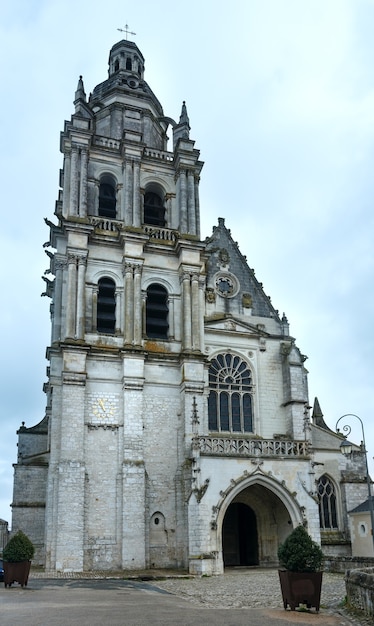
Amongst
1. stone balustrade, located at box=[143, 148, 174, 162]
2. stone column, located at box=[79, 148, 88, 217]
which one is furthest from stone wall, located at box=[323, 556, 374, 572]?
stone balustrade, located at box=[143, 148, 174, 162]

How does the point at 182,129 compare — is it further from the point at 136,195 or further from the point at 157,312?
the point at 157,312

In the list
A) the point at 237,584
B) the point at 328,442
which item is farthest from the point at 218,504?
the point at 328,442

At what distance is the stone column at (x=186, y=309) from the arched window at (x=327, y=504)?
9.32m

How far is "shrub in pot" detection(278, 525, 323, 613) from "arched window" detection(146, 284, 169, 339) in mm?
16929

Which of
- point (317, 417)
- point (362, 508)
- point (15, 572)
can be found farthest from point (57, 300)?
point (317, 417)

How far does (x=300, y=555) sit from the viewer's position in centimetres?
1202

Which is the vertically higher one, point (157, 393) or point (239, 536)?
point (157, 393)

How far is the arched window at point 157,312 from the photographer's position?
28562 mm

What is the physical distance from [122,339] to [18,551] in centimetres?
1183

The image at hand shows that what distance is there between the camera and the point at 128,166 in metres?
30.1

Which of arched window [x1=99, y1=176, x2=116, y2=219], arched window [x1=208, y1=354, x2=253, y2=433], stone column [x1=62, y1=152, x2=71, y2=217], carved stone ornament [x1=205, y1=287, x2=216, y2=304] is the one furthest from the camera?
arched window [x1=99, y1=176, x2=116, y2=219]

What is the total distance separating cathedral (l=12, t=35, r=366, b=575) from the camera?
23.9m

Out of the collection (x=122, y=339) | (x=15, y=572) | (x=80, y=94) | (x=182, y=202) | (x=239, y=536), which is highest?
(x=80, y=94)

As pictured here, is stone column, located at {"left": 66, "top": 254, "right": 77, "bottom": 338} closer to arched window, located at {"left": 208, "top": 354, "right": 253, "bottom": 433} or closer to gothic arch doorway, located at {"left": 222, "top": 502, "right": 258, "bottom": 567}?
A: arched window, located at {"left": 208, "top": 354, "right": 253, "bottom": 433}
